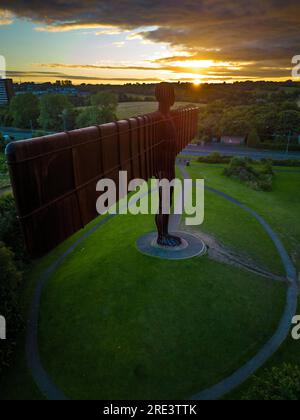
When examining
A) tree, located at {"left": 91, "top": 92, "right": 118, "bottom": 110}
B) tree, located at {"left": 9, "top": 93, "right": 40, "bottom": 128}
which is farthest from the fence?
tree, located at {"left": 9, "top": 93, "right": 40, "bottom": 128}

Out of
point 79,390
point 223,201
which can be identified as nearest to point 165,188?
point 79,390

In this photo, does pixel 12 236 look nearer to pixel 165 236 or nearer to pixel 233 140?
pixel 165 236

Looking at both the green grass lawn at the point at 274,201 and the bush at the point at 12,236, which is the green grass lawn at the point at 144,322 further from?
the green grass lawn at the point at 274,201

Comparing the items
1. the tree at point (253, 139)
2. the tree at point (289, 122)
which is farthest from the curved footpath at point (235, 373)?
Answer: the tree at point (289, 122)

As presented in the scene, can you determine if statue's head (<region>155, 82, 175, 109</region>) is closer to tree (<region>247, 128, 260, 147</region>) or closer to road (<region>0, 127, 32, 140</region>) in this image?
tree (<region>247, 128, 260, 147</region>)
